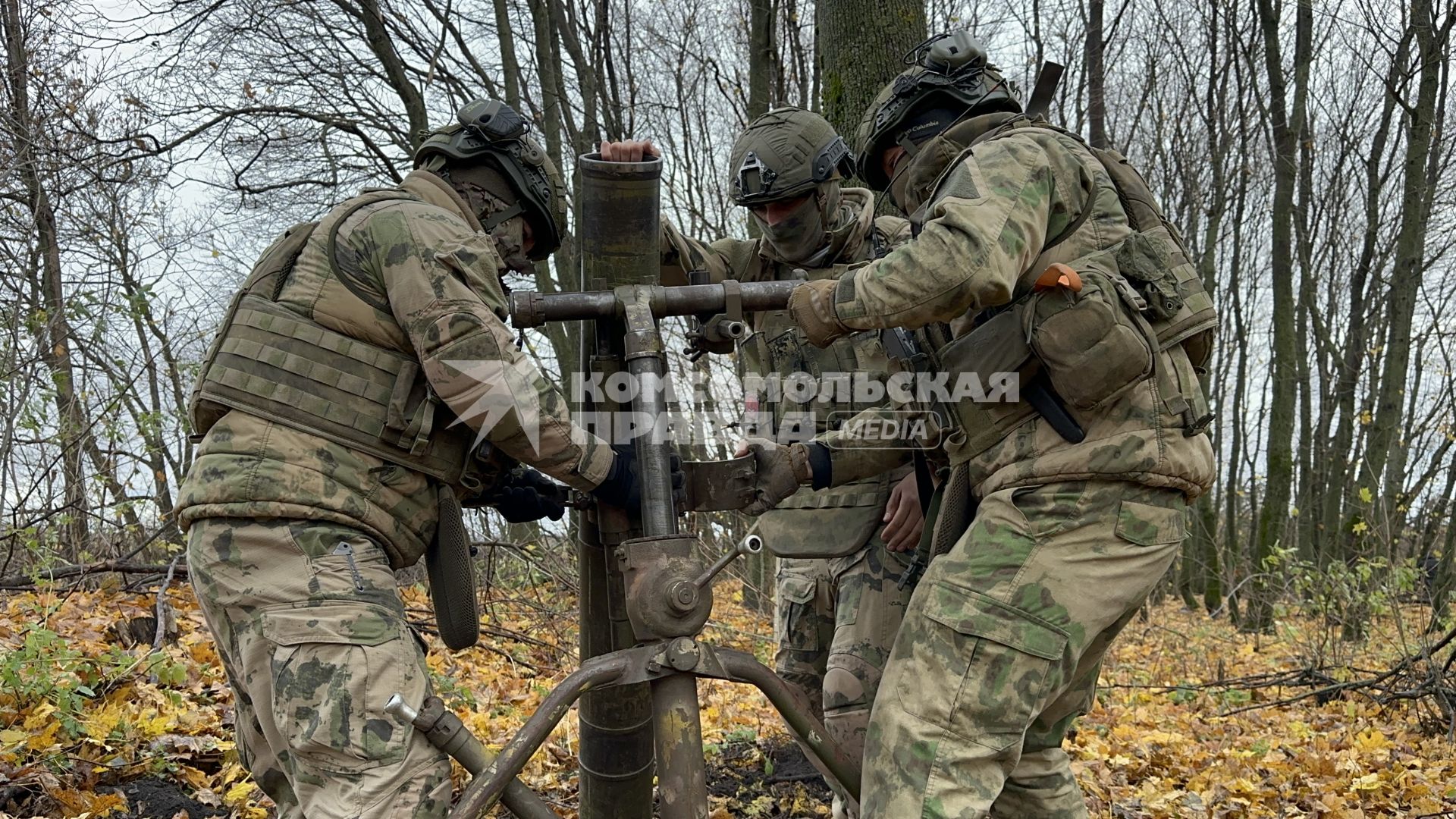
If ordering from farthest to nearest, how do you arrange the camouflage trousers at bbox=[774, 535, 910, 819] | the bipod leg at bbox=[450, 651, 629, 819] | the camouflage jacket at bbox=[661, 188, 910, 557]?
the camouflage jacket at bbox=[661, 188, 910, 557] < the camouflage trousers at bbox=[774, 535, 910, 819] < the bipod leg at bbox=[450, 651, 629, 819]

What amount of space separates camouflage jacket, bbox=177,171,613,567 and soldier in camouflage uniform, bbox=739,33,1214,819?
2.71 feet

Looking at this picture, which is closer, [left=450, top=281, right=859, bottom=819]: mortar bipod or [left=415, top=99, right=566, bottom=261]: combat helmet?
[left=450, top=281, right=859, bottom=819]: mortar bipod

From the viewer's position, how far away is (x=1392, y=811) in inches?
153

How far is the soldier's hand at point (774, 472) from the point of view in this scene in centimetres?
320

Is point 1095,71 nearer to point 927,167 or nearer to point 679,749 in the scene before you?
point 927,167

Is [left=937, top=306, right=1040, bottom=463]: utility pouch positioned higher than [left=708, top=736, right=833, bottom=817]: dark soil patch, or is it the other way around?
[left=937, top=306, right=1040, bottom=463]: utility pouch

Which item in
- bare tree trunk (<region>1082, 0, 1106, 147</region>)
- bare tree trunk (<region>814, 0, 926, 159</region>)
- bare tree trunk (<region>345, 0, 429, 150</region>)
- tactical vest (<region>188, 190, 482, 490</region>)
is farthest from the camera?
bare tree trunk (<region>345, 0, 429, 150</region>)


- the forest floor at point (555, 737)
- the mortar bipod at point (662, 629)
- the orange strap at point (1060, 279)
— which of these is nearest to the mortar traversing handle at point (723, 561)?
the mortar bipod at point (662, 629)

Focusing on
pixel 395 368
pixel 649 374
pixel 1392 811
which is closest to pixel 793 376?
pixel 649 374

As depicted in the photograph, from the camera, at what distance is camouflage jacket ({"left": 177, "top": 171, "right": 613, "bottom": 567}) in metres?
2.72

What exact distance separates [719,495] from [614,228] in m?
0.88

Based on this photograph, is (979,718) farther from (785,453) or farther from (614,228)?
(614,228)

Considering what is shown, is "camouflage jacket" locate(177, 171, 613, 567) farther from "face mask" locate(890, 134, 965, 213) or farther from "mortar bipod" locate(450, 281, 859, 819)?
"face mask" locate(890, 134, 965, 213)

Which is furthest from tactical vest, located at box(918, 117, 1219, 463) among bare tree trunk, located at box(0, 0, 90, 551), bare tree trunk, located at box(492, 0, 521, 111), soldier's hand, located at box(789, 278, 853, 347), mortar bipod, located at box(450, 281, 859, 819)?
bare tree trunk, located at box(492, 0, 521, 111)
